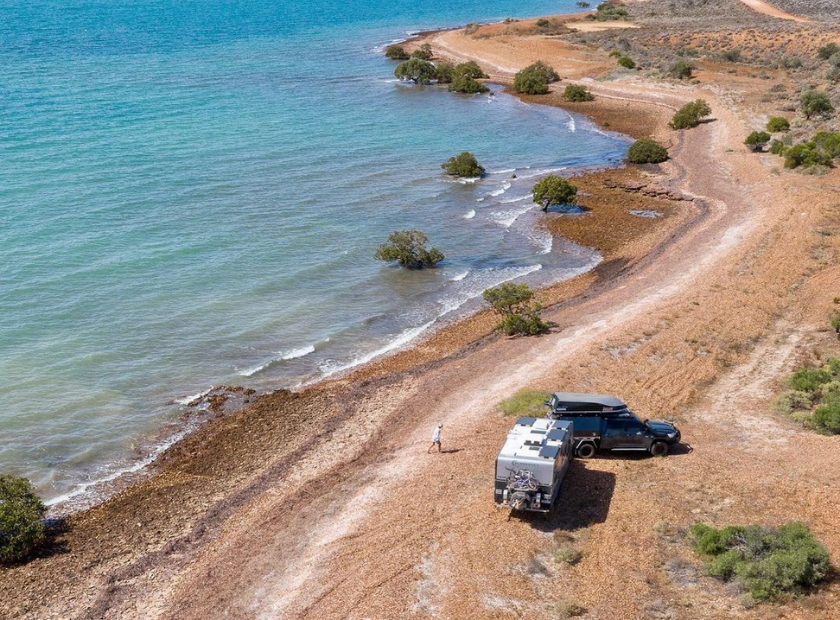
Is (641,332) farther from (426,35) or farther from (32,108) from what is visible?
(426,35)

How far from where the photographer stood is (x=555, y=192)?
2007 inches

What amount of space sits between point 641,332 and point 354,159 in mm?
36490

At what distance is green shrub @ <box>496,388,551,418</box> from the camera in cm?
2530

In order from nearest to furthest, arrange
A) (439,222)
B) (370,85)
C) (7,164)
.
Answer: (439,222) < (7,164) < (370,85)

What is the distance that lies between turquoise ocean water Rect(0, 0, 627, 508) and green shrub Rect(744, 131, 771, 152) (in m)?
11.8

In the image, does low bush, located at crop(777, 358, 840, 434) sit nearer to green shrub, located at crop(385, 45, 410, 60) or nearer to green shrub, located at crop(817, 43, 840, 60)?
green shrub, located at crop(817, 43, 840, 60)

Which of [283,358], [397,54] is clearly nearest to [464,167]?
[283,358]

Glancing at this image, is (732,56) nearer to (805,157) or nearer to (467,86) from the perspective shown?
(467,86)

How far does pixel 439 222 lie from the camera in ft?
164

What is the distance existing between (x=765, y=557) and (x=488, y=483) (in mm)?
7096

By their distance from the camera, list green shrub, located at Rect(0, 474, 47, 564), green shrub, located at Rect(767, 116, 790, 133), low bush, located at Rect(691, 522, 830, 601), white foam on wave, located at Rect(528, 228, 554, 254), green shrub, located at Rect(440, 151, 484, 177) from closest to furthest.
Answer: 1. low bush, located at Rect(691, 522, 830, 601)
2. green shrub, located at Rect(0, 474, 47, 564)
3. white foam on wave, located at Rect(528, 228, 554, 254)
4. green shrub, located at Rect(440, 151, 484, 177)
5. green shrub, located at Rect(767, 116, 790, 133)

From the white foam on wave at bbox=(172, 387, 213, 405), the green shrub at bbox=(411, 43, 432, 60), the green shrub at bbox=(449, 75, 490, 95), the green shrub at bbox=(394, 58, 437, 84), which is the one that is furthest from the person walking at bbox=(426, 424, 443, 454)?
the green shrub at bbox=(411, 43, 432, 60)

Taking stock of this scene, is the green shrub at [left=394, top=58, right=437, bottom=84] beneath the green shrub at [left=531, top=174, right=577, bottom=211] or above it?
above

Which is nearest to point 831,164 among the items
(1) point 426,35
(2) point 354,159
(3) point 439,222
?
(3) point 439,222
